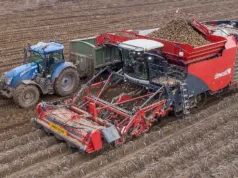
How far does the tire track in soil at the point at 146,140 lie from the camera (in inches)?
289

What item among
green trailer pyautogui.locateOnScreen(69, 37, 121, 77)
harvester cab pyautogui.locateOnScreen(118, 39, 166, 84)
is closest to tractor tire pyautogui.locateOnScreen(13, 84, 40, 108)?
green trailer pyautogui.locateOnScreen(69, 37, 121, 77)

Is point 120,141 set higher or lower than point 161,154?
higher

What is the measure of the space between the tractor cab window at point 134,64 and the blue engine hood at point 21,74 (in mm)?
2767

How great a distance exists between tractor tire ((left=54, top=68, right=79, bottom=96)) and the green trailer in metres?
0.92

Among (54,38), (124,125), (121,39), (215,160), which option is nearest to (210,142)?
(215,160)

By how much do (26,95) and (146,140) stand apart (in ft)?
12.6

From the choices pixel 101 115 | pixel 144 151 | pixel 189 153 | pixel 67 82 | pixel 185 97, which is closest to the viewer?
pixel 189 153

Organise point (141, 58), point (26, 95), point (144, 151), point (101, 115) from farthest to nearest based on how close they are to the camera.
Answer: point (26, 95) → point (141, 58) → point (101, 115) → point (144, 151)

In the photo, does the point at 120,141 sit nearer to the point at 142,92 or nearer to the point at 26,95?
the point at 142,92

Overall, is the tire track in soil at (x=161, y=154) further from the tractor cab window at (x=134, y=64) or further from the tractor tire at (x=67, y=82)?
the tractor tire at (x=67, y=82)

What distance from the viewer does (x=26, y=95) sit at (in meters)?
10.1

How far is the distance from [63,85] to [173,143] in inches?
171

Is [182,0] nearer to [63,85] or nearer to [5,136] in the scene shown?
[63,85]

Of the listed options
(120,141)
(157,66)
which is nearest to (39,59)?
(157,66)
